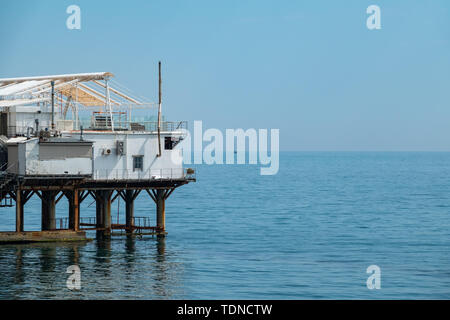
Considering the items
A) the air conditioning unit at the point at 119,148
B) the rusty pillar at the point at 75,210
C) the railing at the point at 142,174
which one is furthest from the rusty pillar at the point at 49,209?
the air conditioning unit at the point at 119,148

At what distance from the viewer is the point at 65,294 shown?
49.0 m

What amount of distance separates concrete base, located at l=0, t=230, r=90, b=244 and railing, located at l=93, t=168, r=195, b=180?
15.3 ft

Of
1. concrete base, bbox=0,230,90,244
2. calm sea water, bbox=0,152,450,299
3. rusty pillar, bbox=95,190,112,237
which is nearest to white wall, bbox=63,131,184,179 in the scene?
rusty pillar, bbox=95,190,112,237

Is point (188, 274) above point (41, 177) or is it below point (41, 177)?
below

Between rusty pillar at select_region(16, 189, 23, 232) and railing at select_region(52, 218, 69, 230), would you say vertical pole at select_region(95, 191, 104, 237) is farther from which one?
rusty pillar at select_region(16, 189, 23, 232)

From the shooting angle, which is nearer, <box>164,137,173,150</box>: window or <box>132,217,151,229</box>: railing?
<box>164,137,173,150</box>: window

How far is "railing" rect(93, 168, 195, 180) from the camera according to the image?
216ft

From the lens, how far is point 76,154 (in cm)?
6372

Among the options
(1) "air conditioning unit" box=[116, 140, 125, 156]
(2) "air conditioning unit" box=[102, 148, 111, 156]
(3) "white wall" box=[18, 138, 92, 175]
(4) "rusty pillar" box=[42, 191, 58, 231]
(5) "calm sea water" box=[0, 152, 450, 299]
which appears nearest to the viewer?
(5) "calm sea water" box=[0, 152, 450, 299]
